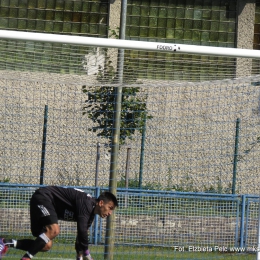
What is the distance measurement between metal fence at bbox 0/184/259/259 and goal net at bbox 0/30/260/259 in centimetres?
3

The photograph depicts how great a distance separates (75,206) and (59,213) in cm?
32

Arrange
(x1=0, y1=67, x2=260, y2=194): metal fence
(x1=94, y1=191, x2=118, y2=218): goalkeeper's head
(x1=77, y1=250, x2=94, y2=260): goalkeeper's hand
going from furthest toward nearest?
1. (x1=0, y1=67, x2=260, y2=194): metal fence
2. (x1=94, y1=191, x2=118, y2=218): goalkeeper's head
3. (x1=77, y1=250, x2=94, y2=260): goalkeeper's hand

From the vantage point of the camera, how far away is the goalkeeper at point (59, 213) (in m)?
8.34

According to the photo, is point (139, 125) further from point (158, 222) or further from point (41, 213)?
point (41, 213)

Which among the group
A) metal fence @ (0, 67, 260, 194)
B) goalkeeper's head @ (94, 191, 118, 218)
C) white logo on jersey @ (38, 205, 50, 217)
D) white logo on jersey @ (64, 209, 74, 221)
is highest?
metal fence @ (0, 67, 260, 194)

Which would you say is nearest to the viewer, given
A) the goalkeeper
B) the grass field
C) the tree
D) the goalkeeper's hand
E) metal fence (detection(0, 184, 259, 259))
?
the goalkeeper's hand

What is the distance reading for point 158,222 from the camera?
11977 mm

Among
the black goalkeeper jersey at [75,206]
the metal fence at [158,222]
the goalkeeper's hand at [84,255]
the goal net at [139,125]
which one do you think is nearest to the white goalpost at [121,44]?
the goal net at [139,125]

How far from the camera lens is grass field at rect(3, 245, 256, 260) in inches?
441

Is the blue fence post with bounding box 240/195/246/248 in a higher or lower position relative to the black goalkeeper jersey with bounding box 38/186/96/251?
lower

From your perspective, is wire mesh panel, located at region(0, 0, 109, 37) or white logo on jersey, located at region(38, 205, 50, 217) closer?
white logo on jersey, located at region(38, 205, 50, 217)

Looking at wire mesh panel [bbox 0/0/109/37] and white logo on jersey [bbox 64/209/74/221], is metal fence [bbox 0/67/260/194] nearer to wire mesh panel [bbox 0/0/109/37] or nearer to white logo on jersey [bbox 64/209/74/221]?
white logo on jersey [bbox 64/209/74/221]

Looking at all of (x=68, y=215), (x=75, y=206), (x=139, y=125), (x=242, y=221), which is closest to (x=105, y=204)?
(x=75, y=206)

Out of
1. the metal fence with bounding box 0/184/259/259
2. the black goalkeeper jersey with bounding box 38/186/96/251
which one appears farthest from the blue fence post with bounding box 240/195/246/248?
the black goalkeeper jersey with bounding box 38/186/96/251
